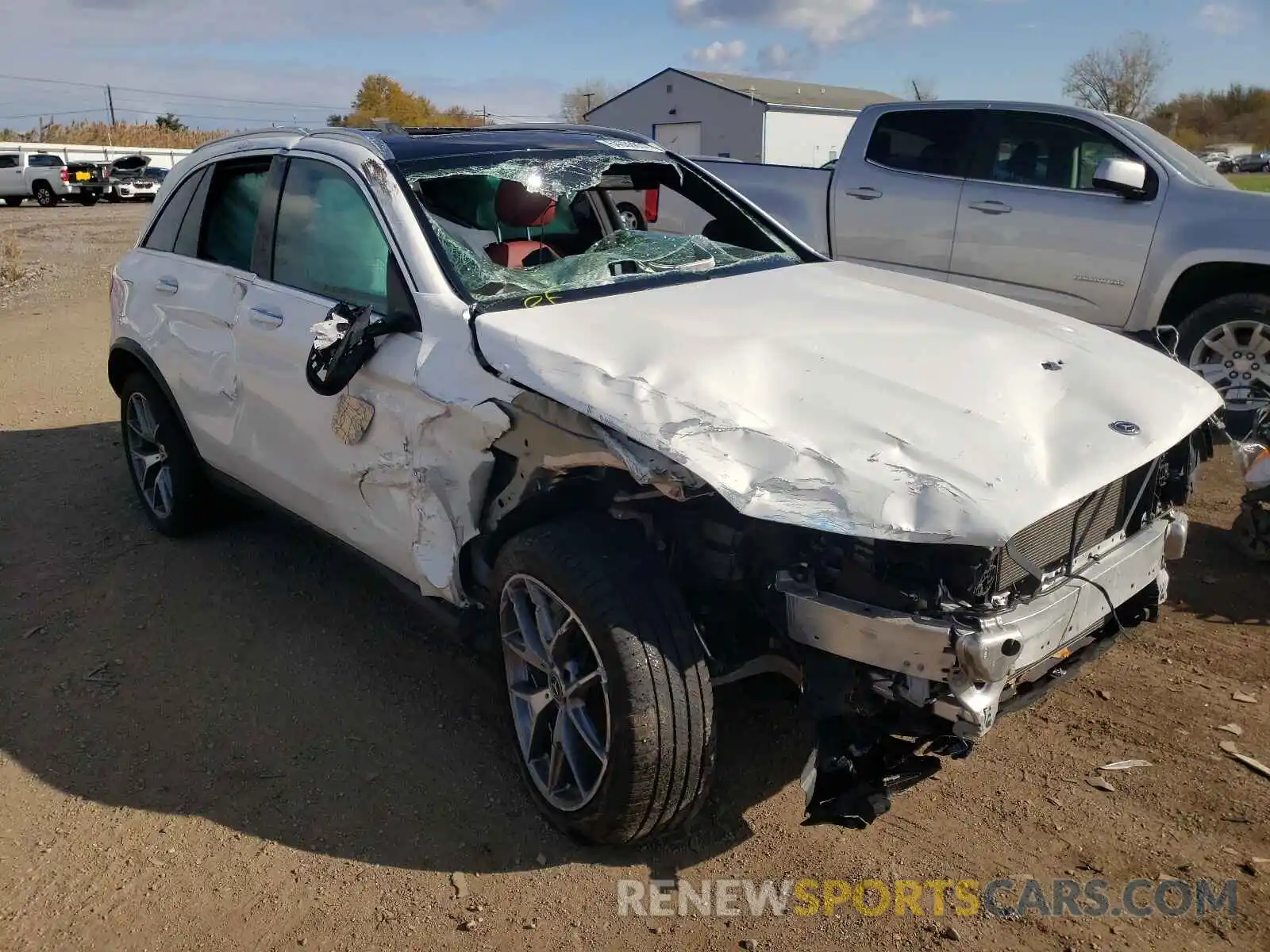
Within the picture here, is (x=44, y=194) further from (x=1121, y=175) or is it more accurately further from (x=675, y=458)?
(x=675, y=458)

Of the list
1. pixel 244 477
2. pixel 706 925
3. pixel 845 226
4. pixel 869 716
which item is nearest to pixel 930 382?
pixel 869 716

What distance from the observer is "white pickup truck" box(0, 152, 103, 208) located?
3056 centimetres

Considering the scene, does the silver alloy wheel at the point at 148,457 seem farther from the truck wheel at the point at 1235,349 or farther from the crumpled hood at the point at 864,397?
the truck wheel at the point at 1235,349

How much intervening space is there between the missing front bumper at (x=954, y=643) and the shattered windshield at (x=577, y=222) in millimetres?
1549

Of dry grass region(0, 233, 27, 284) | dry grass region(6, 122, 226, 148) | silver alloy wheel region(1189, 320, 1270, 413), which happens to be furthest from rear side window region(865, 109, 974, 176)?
dry grass region(6, 122, 226, 148)

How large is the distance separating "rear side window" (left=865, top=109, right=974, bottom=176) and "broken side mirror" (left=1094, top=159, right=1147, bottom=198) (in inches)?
43.7

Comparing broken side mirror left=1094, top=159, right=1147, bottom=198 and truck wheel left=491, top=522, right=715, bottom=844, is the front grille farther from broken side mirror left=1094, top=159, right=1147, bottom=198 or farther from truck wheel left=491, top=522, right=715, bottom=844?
broken side mirror left=1094, top=159, right=1147, bottom=198

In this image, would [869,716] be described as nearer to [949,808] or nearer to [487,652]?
[949,808]

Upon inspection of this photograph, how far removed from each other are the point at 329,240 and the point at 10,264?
13335 mm

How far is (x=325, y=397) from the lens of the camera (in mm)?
3539

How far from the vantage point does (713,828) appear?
2.99 metres

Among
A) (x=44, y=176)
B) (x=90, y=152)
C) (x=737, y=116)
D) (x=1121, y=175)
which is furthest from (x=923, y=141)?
(x=90, y=152)

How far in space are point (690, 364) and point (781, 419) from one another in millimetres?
373

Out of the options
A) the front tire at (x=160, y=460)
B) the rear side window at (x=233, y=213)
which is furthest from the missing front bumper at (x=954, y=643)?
the front tire at (x=160, y=460)
